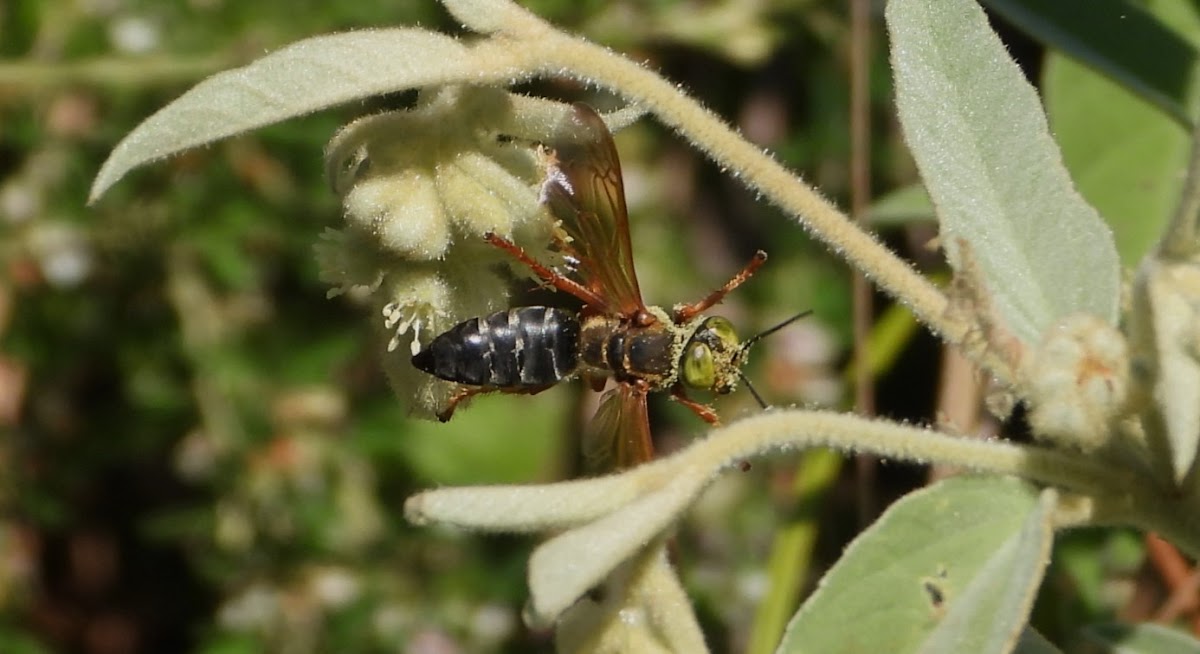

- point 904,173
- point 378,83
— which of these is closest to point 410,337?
point 378,83

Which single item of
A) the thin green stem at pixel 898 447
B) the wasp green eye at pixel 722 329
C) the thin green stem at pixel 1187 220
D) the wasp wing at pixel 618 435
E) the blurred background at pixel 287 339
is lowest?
the blurred background at pixel 287 339

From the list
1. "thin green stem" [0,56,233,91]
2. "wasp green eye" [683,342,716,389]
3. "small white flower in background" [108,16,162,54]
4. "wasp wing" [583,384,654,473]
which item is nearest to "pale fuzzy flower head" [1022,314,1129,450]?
"wasp wing" [583,384,654,473]

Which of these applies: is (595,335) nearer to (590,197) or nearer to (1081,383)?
(590,197)

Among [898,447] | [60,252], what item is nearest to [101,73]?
[60,252]

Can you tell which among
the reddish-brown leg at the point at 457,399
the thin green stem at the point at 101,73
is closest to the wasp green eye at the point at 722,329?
the reddish-brown leg at the point at 457,399

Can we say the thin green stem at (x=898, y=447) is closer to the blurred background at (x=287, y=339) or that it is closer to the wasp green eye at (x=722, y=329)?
the wasp green eye at (x=722, y=329)
